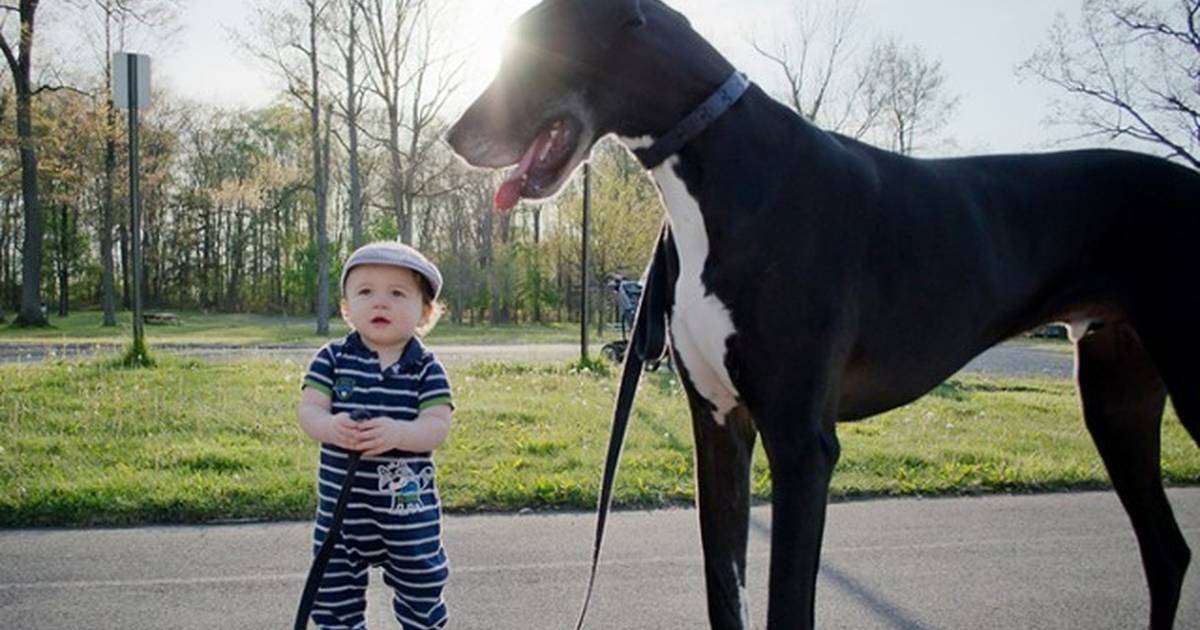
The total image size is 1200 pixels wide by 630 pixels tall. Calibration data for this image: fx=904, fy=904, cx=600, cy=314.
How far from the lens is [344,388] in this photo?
266 cm

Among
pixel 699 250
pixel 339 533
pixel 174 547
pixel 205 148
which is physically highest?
pixel 205 148

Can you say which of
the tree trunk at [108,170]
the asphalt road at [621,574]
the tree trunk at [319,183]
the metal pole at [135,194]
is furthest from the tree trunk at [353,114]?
the asphalt road at [621,574]

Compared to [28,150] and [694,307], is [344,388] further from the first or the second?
[28,150]

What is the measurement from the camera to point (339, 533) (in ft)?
8.00

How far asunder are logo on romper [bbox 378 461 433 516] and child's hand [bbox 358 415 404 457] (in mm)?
135

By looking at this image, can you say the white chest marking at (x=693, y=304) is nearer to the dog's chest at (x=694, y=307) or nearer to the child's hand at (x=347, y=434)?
the dog's chest at (x=694, y=307)

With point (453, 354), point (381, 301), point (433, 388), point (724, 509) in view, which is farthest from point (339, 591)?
point (453, 354)

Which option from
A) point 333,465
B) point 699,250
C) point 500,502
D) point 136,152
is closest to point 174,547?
point 500,502

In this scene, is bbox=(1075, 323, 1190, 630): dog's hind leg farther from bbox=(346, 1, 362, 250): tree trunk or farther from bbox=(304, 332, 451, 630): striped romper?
bbox=(346, 1, 362, 250): tree trunk

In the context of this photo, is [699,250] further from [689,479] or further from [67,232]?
[67,232]

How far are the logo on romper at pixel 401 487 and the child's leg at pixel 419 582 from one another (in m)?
0.12

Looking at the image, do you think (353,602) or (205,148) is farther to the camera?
(205,148)

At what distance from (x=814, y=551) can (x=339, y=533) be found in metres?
1.25

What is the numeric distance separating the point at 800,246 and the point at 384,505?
1.41 metres
